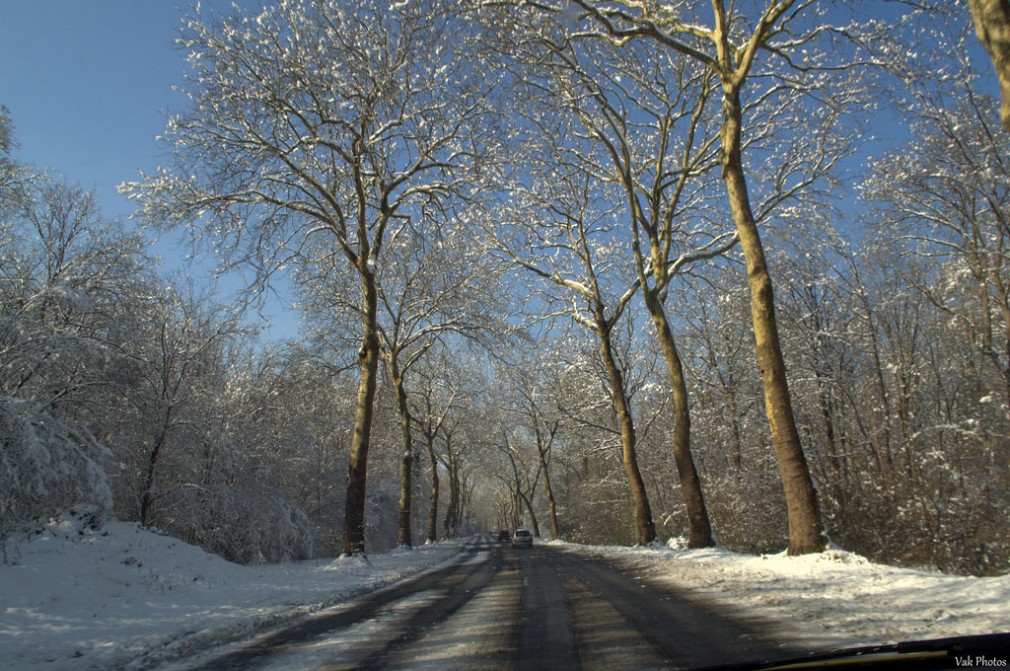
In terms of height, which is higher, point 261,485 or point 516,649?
point 261,485

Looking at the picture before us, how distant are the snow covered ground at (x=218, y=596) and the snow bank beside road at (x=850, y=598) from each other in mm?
18

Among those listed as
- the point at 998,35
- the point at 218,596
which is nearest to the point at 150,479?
the point at 218,596

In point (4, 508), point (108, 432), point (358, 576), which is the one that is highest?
point (108, 432)

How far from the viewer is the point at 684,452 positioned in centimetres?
1534

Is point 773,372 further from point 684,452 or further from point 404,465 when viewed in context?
point 404,465

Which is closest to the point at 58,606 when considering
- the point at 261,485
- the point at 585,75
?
the point at 261,485

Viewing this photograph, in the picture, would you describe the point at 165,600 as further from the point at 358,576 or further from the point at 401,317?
the point at 401,317

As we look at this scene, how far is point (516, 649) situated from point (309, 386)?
20.1 metres

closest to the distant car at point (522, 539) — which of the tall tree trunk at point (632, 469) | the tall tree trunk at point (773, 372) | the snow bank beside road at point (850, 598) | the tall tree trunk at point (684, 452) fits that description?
the tall tree trunk at point (632, 469)

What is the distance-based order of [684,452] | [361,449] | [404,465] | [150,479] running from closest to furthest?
[684,452] < [361,449] < [150,479] < [404,465]

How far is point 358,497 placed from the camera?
53.1 ft

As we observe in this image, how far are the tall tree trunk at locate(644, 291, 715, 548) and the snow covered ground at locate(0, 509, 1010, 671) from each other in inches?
71.6

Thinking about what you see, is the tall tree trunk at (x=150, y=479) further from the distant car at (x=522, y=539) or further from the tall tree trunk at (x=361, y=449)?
the distant car at (x=522, y=539)

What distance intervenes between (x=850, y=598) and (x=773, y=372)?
4.48 meters
